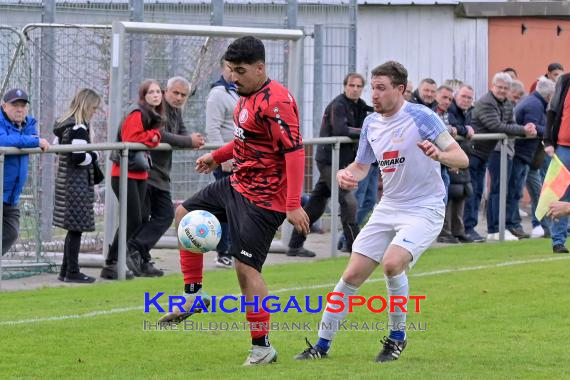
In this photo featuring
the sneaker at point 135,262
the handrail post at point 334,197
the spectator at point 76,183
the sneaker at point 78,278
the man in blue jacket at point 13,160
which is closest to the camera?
the man in blue jacket at point 13,160

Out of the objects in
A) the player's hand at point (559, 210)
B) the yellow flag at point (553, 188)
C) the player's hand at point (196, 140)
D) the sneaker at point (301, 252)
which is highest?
the player's hand at point (196, 140)

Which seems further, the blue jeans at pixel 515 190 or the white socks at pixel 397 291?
the blue jeans at pixel 515 190

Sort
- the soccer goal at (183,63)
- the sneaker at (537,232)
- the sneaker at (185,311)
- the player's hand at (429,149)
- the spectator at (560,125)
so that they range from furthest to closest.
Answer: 1. the sneaker at (537,232)
2. the spectator at (560,125)
3. the soccer goal at (183,63)
4. the sneaker at (185,311)
5. the player's hand at (429,149)

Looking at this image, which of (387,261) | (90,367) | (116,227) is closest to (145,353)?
(90,367)

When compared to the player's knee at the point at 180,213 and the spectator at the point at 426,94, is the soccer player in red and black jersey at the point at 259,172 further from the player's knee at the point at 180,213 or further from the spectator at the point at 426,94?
the spectator at the point at 426,94

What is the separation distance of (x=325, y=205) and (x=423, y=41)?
24.9ft

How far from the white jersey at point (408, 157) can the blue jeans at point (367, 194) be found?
7.10 meters

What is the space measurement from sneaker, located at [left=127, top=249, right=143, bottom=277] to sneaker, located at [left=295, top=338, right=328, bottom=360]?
4947 mm

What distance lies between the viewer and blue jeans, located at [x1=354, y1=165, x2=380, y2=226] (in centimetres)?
1628

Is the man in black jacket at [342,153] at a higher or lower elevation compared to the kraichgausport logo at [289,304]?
higher

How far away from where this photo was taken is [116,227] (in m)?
13.9

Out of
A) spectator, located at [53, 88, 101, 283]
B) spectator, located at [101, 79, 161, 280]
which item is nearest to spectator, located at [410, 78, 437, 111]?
spectator, located at [101, 79, 161, 280]

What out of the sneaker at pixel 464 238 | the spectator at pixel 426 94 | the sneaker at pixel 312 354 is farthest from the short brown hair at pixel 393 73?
the sneaker at pixel 464 238

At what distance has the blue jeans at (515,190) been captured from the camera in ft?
58.4
